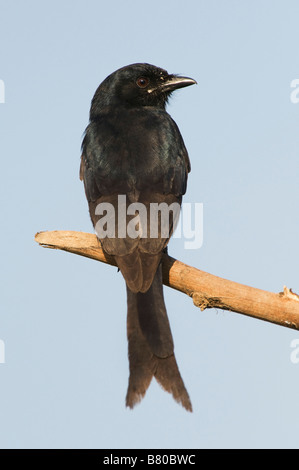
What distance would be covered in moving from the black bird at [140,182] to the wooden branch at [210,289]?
0.64ft

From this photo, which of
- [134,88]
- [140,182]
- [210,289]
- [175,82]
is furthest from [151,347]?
[175,82]

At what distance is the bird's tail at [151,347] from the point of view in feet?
16.5

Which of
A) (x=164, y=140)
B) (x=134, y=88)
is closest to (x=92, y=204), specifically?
(x=164, y=140)

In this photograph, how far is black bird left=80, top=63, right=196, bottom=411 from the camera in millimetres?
5230

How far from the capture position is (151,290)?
547cm

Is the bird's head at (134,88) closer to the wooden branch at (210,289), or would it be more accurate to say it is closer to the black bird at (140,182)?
the black bird at (140,182)

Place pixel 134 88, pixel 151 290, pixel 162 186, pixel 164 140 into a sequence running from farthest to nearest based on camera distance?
pixel 134 88
pixel 164 140
pixel 162 186
pixel 151 290

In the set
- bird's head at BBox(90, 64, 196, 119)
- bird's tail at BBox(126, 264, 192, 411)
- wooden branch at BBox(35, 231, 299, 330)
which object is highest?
bird's head at BBox(90, 64, 196, 119)

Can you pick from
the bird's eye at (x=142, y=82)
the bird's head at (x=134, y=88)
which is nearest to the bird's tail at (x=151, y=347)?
the bird's head at (x=134, y=88)

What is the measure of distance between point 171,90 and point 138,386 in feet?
10.5

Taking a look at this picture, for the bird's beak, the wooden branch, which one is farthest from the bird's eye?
the wooden branch

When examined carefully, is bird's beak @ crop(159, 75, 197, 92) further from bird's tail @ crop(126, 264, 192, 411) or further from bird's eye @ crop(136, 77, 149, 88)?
bird's tail @ crop(126, 264, 192, 411)

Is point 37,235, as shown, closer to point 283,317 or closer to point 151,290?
point 151,290

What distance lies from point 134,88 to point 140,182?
1.45 meters
